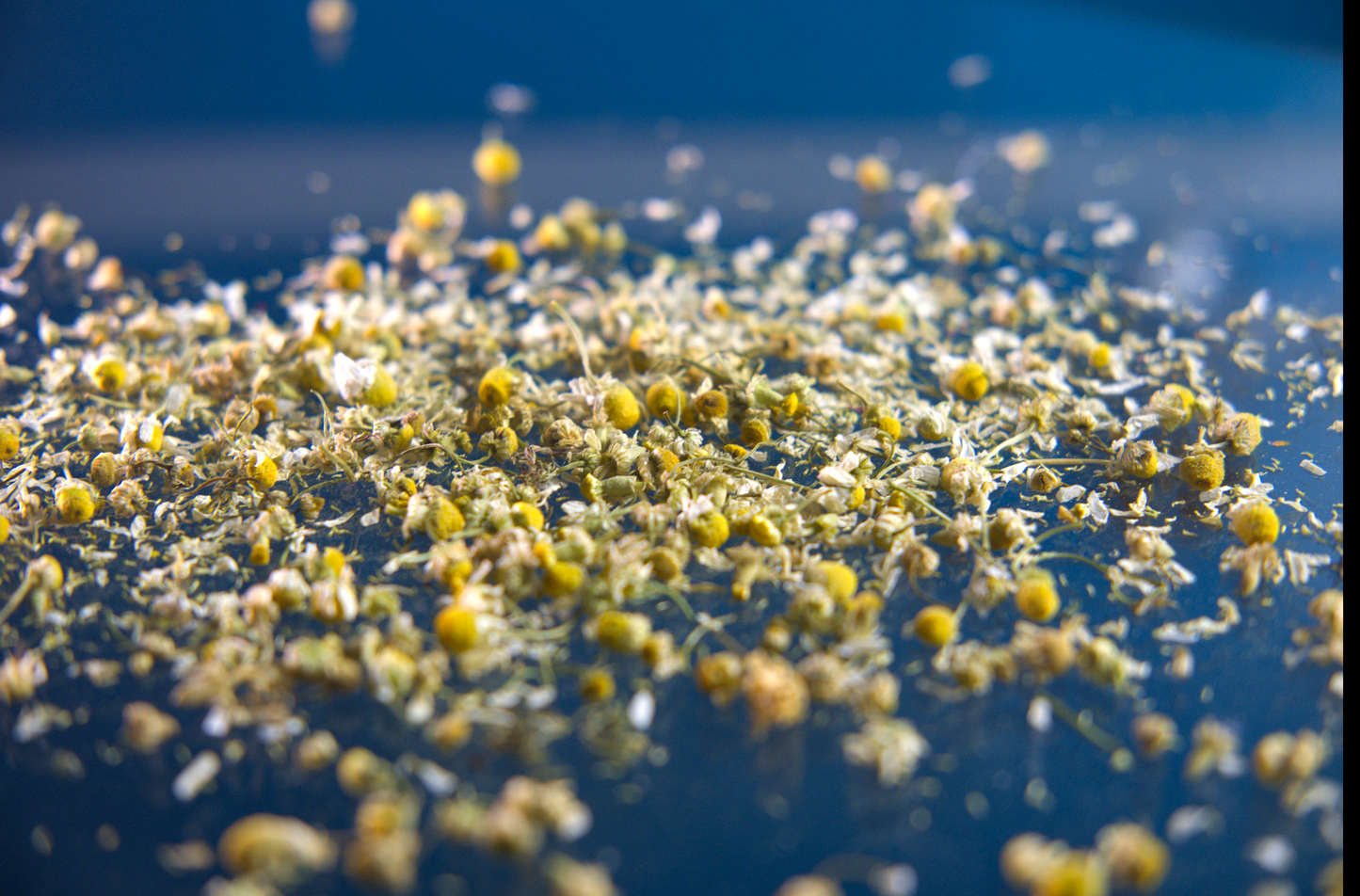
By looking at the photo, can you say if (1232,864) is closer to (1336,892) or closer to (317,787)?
(1336,892)

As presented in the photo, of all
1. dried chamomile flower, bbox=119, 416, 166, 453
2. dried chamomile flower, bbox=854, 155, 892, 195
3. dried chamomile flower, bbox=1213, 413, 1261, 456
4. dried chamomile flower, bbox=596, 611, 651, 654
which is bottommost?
dried chamomile flower, bbox=596, 611, 651, 654

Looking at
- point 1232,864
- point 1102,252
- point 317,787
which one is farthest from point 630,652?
point 1102,252

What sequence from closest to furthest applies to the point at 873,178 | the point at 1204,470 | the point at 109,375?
the point at 1204,470, the point at 109,375, the point at 873,178

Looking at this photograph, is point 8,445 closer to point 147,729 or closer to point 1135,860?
point 147,729

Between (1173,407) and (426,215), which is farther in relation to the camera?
(426,215)

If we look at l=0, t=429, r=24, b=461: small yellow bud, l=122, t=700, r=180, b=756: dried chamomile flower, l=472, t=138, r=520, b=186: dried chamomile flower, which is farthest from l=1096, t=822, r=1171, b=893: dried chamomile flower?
l=472, t=138, r=520, b=186: dried chamomile flower

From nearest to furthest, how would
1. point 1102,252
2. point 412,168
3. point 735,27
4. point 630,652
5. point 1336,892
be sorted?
point 1336,892
point 630,652
point 1102,252
point 412,168
point 735,27

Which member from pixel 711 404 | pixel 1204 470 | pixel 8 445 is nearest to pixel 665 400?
pixel 711 404

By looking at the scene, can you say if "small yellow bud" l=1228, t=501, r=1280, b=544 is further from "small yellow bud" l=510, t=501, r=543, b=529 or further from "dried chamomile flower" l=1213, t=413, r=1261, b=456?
"small yellow bud" l=510, t=501, r=543, b=529
